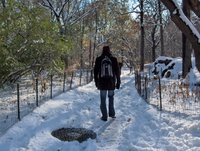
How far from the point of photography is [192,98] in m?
13.5

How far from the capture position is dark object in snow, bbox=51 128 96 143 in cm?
807

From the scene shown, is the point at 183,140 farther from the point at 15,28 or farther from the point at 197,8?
the point at 15,28

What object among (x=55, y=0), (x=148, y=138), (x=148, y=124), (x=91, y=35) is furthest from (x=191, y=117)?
(x=91, y=35)

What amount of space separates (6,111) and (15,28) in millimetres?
5002

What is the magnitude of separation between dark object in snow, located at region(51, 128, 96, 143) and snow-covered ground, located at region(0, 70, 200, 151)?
0.52 feet

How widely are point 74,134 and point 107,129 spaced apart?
109 centimetres

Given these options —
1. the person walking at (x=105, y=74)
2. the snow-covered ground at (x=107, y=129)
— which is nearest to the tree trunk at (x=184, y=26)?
the snow-covered ground at (x=107, y=129)

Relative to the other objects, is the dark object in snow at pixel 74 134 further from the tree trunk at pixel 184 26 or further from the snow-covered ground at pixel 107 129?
the tree trunk at pixel 184 26

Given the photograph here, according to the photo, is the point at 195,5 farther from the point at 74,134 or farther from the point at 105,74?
the point at 74,134

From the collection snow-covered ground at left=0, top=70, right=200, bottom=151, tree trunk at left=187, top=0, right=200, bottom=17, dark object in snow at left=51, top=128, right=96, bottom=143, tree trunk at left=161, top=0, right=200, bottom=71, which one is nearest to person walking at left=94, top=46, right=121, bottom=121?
snow-covered ground at left=0, top=70, right=200, bottom=151

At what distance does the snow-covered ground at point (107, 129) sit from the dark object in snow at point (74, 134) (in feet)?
0.52

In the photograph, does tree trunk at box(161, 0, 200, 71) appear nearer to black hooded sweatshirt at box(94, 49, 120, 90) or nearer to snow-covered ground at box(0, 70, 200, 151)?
snow-covered ground at box(0, 70, 200, 151)

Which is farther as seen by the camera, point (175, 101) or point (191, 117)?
point (175, 101)

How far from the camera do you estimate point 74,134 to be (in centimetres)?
845
